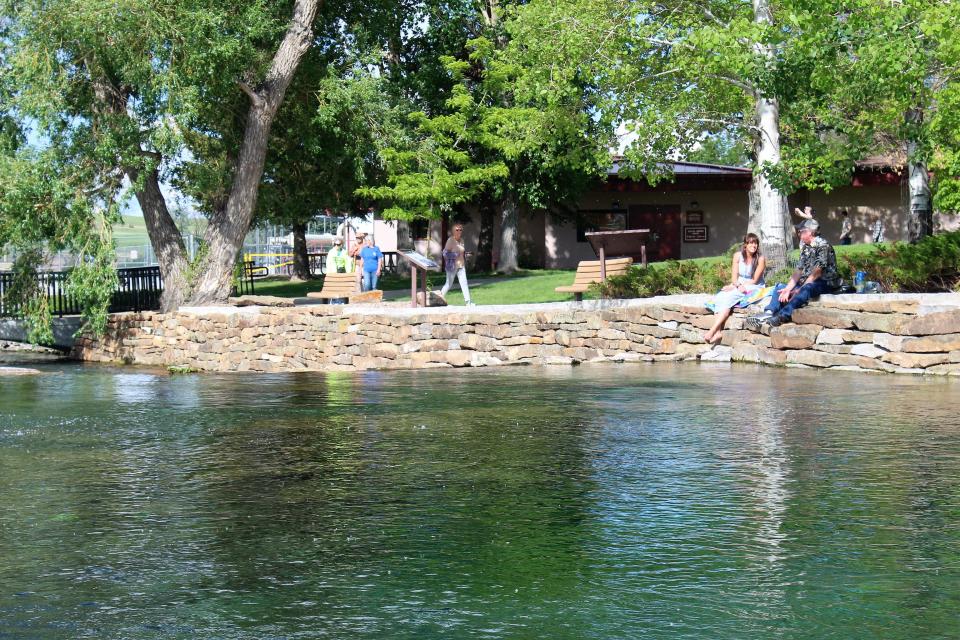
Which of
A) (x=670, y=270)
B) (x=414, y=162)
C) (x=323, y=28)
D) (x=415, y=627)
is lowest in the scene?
(x=415, y=627)

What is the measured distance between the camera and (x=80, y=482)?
7961 mm

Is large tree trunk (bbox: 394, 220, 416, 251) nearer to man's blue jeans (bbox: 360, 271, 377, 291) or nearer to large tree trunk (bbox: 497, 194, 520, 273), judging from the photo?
large tree trunk (bbox: 497, 194, 520, 273)

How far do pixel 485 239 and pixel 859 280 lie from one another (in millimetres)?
24742

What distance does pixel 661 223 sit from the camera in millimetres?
43031

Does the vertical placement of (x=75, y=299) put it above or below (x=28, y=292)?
below

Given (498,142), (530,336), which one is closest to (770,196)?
(530,336)

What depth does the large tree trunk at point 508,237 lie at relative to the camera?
37125 millimetres

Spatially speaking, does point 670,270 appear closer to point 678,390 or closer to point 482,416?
point 678,390

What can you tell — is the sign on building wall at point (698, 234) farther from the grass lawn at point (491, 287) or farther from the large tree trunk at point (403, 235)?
the large tree trunk at point (403, 235)

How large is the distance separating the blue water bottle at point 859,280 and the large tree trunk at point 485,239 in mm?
24246

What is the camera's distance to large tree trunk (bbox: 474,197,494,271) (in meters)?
39.8

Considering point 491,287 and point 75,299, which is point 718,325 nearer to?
point 491,287

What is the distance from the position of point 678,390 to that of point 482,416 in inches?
99.4

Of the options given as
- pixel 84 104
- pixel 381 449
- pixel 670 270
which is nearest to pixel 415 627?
pixel 381 449
